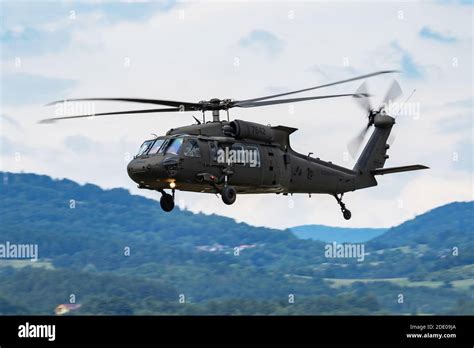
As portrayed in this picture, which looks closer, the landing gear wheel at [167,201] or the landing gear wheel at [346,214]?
the landing gear wheel at [167,201]

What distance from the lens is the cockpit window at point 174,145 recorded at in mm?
29641

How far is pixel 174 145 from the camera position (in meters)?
29.8

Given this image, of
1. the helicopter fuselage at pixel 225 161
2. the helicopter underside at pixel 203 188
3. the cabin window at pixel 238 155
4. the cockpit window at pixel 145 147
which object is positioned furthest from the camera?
the cabin window at pixel 238 155

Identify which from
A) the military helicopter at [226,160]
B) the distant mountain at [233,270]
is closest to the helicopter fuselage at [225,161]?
the military helicopter at [226,160]

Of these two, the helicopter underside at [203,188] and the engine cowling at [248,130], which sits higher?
the engine cowling at [248,130]

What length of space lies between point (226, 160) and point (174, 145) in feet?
6.43

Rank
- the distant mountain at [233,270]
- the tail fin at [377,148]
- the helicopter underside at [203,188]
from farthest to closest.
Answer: the distant mountain at [233,270] → the tail fin at [377,148] → the helicopter underside at [203,188]

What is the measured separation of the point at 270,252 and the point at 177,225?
2956cm

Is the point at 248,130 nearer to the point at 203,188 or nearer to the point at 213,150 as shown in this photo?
the point at 213,150

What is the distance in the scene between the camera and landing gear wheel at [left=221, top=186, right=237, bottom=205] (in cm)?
3009

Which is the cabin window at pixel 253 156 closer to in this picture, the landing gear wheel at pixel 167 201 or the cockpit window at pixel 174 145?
the cockpit window at pixel 174 145

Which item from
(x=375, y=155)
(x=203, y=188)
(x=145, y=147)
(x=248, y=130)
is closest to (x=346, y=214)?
(x=375, y=155)
